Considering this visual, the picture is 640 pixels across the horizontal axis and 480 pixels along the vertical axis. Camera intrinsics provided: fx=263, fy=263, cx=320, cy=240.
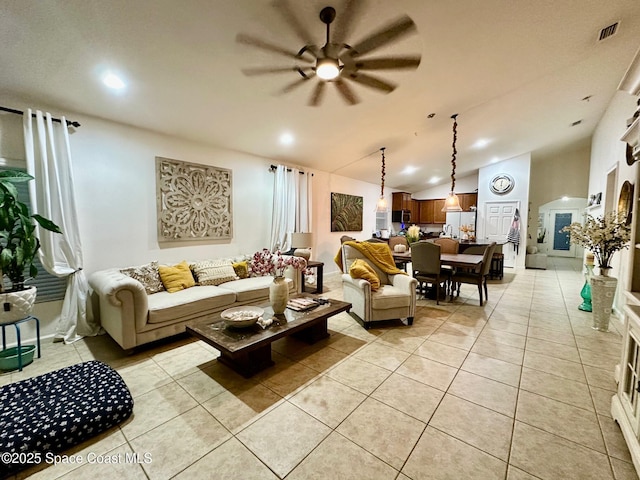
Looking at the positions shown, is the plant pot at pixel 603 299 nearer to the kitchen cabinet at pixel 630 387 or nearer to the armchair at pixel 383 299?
the kitchen cabinet at pixel 630 387

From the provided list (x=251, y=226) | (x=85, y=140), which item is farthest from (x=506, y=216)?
(x=85, y=140)

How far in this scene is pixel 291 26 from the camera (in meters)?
2.08

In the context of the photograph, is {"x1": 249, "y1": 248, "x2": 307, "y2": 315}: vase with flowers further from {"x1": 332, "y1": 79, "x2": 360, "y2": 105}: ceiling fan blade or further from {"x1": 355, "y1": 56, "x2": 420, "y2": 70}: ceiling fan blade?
{"x1": 355, "y1": 56, "x2": 420, "y2": 70}: ceiling fan blade

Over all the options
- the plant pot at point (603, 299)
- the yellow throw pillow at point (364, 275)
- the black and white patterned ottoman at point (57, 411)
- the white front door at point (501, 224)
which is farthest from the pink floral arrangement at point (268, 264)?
the white front door at point (501, 224)

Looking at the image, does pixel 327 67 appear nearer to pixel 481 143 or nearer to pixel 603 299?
pixel 603 299

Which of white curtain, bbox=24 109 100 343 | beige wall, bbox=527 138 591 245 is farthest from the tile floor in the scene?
beige wall, bbox=527 138 591 245

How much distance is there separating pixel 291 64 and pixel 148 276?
9.31ft

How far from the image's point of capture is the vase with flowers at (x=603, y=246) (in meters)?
2.95

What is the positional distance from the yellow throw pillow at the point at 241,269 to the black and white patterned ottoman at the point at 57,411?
2001mm

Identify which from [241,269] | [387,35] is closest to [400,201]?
[241,269]

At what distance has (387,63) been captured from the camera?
2.00 meters

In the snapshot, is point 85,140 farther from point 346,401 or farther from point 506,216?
point 506,216

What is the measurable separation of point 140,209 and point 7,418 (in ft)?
7.84

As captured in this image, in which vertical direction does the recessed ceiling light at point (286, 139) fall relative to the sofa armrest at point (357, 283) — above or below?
above
